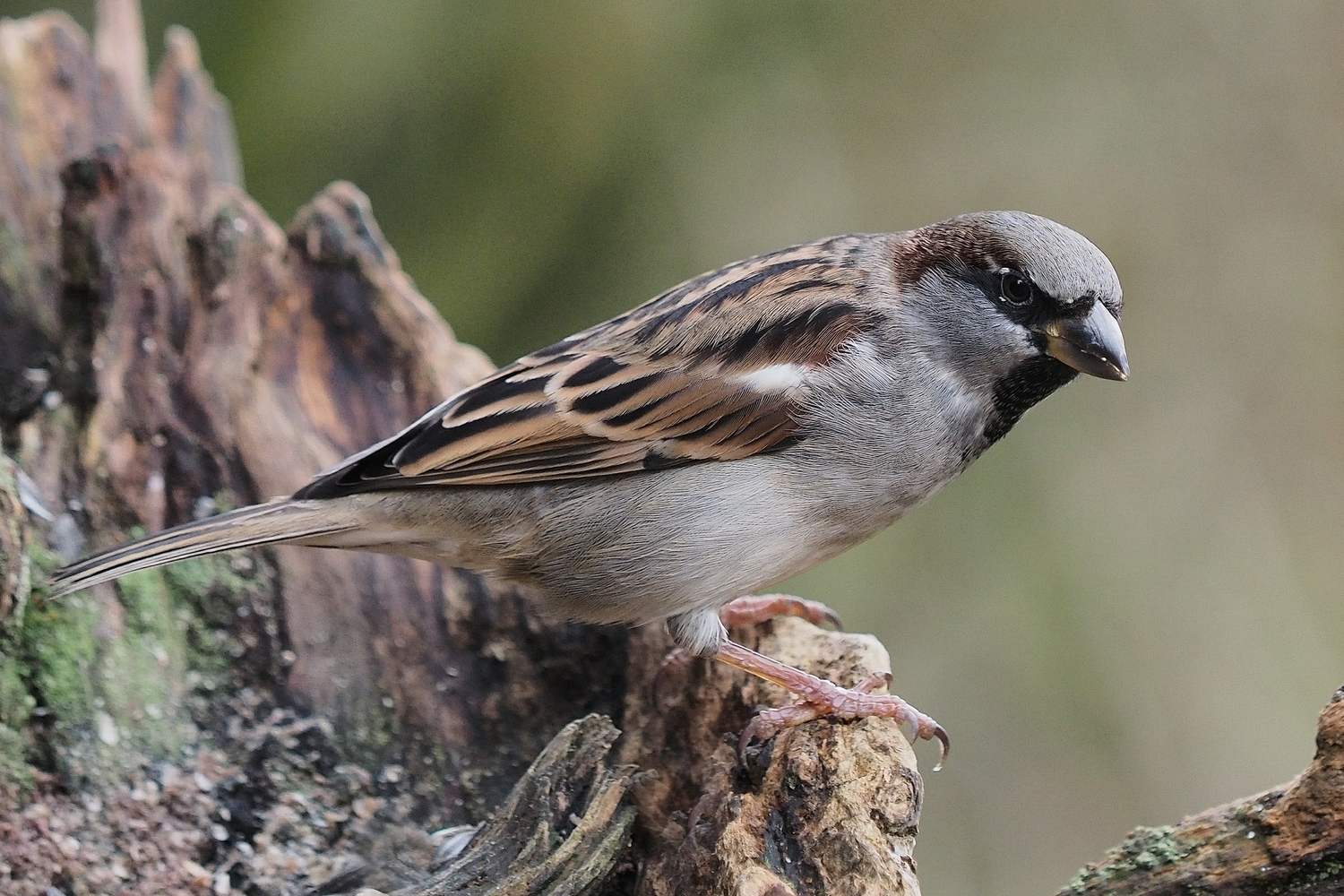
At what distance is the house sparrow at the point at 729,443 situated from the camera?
3320 mm

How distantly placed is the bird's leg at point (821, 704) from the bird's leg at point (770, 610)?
0.56m

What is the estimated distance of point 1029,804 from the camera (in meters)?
5.55

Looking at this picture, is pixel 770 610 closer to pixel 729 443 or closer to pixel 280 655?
pixel 729 443

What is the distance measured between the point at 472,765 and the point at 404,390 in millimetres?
1551

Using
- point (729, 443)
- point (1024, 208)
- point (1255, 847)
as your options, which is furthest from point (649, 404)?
point (1024, 208)

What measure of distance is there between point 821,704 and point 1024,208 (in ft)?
11.7

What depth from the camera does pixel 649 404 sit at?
346 cm

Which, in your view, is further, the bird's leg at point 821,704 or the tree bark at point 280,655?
the bird's leg at point 821,704

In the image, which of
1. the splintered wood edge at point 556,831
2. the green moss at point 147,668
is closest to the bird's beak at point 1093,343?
the splintered wood edge at point 556,831

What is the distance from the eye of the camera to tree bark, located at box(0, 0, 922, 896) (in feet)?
9.27

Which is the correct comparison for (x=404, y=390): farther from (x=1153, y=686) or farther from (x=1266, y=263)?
(x=1266, y=263)

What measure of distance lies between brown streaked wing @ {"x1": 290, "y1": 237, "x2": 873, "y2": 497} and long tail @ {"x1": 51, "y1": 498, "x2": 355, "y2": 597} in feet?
0.29

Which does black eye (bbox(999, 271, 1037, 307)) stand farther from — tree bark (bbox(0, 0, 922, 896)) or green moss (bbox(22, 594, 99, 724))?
green moss (bbox(22, 594, 99, 724))

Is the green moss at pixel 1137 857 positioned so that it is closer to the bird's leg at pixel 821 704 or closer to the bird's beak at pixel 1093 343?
the bird's leg at pixel 821 704
